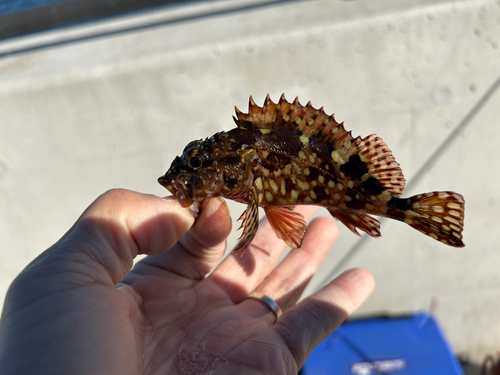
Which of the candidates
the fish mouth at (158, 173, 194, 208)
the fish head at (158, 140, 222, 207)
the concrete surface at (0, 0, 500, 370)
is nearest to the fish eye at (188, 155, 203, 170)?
the fish head at (158, 140, 222, 207)

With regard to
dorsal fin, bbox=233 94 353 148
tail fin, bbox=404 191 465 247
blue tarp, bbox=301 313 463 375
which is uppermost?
dorsal fin, bbox=233 94 353 148

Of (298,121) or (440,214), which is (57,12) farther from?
(440,214)

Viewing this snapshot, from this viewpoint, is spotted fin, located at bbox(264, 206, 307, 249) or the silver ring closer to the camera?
spotted fin, located at bbox(264, 206, 307, 249)

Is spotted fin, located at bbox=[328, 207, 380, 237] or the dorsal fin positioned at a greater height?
the dorsal fin

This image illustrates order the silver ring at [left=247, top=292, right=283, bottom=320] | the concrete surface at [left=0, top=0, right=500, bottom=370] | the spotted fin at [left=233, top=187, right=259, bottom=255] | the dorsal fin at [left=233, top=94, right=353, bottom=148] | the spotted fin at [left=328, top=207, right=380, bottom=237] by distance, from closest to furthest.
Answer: the spotted fin at [left=233, top=187, right=259, bottom=255], the dorsal fin at [left=233, top=94, right=353, bottom=148], the spotted fin at [left=328, top=207, right=380, bottom=237], the silver ring at [left=247, top=292, right=283, bottom=320], the concrete surface at [left=0, top=0, right=500, bottom=370]

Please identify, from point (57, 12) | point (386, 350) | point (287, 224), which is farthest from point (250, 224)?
point (57, 12)

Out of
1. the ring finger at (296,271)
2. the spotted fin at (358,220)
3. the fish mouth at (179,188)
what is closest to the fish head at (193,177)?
the fish mouth at (179,188)

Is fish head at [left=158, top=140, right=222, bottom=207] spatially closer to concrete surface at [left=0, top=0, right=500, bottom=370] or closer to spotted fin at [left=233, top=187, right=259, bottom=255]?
spotted fin at [left=233, top=187, right=259, bottom=255]
